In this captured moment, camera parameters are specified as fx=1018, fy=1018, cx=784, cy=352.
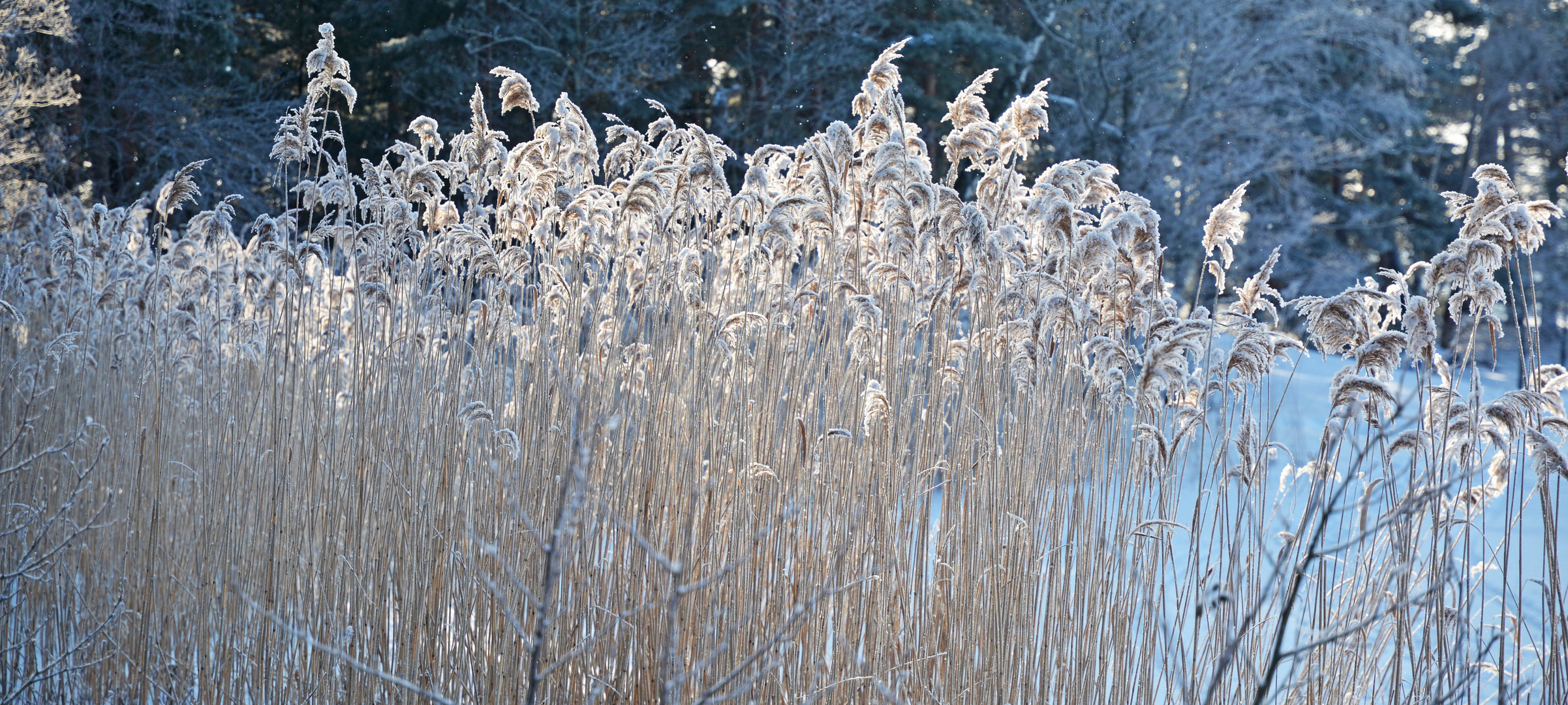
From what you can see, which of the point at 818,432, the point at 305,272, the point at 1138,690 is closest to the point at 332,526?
the point at 305,272

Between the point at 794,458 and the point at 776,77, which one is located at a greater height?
the point at 776,77

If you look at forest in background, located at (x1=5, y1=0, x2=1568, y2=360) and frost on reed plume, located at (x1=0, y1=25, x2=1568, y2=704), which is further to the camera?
forest in background, located at (x1=5, y1=0, x2=1568, y2=360)

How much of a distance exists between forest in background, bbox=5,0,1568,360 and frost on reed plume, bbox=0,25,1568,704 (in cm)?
890

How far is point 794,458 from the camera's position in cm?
212

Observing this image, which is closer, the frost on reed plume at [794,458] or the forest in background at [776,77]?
the frost on reed plume at [794,458]

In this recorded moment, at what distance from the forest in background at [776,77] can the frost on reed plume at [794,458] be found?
8.90 m

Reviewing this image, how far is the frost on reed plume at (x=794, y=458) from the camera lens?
5.89ft

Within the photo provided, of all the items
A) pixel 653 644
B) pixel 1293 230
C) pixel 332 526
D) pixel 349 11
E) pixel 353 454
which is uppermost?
pixel 349 11

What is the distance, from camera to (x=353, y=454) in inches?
88.0

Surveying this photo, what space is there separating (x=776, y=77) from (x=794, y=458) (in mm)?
10417

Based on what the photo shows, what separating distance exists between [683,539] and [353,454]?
2.50 ft

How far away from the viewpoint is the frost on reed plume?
5.89ft

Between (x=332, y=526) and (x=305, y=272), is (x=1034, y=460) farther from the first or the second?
(x=305, y=272)

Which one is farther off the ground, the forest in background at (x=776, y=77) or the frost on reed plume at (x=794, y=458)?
the forest in background at (x=776, y=77)
